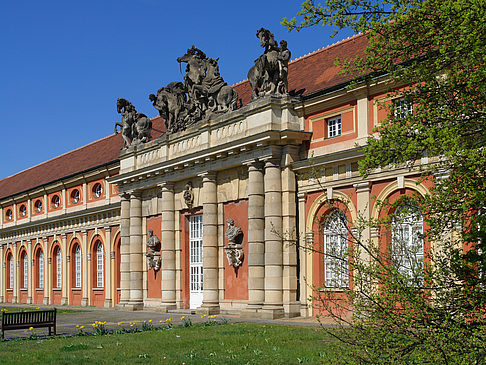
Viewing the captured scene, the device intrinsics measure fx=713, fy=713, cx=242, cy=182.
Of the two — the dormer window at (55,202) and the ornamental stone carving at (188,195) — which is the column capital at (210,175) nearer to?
the ornamental stone carving at (188,195)

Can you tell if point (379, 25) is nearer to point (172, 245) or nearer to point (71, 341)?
point (71, 341)

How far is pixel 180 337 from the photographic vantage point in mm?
18234

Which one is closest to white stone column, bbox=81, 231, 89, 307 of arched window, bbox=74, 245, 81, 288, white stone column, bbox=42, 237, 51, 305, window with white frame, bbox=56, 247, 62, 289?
arched window, bbox=74, 245, 81, 288

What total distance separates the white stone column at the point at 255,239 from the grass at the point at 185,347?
5.55 meters

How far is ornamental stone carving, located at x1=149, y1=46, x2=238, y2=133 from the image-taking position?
96.8 ft

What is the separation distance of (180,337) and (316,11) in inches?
438

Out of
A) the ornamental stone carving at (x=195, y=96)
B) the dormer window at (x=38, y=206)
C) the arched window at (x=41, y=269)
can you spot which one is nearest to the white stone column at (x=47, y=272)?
the arched window at (x=41, y=269)

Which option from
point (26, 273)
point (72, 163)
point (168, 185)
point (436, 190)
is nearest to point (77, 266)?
point (72, 163)

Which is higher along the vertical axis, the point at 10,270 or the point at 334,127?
the point at 334,127

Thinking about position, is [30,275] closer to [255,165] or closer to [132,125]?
[132,125]

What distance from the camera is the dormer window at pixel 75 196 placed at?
148 ft

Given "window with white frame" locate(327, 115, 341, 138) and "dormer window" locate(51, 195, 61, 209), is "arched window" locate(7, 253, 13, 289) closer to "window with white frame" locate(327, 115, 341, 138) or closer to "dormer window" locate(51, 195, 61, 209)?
"dormer window" locate(51, 195, 61, 209)

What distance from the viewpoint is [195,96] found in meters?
30.7

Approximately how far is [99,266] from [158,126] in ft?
30.1
